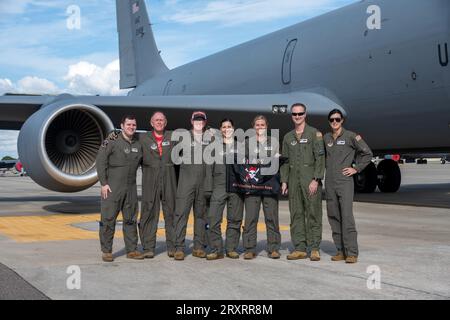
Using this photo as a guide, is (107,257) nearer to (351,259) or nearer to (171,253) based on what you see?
(171,253)

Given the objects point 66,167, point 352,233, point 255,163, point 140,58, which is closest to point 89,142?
point 66,167

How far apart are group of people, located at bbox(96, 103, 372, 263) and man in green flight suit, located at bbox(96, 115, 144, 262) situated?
1cm

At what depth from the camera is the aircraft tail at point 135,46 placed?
22.2 meters

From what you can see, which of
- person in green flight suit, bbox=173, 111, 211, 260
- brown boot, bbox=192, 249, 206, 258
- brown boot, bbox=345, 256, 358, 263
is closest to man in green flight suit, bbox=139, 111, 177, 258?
person in green flight suit, bbox=173, 111, 211, 260

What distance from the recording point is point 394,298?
164 inches

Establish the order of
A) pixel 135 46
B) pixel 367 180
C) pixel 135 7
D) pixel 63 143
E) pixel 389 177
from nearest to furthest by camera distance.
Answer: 1. pixel 63 143
2. pixel 367 180
3. pixel 389 177
4. pixel 135 7
5. pixel 135 46

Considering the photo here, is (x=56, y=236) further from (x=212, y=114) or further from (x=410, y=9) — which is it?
(x=410, y=9)

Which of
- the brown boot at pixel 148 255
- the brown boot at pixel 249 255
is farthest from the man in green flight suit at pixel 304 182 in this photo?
the brown boot at pixel 148 255

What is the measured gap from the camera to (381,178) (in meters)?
15.4

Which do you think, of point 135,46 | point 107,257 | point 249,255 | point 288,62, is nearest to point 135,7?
point 135,46

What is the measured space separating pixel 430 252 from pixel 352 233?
94 cm

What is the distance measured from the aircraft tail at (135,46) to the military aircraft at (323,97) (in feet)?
26.0

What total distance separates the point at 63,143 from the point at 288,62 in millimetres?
5305

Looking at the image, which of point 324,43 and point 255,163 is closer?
point 255,163
